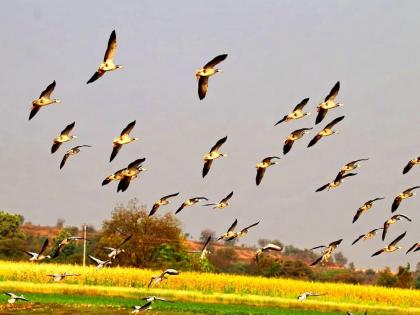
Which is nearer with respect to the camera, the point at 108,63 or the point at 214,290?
the point at 108,63

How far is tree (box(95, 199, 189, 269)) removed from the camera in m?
71.6

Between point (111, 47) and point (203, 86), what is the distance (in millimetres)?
A: 3362

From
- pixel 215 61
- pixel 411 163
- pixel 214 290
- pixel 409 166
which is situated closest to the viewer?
pixel 215 61

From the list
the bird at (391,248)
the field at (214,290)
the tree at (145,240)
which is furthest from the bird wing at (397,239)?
the tree at (145,240)

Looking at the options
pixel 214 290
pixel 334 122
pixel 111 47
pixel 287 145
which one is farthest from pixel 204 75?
pixel 214 290

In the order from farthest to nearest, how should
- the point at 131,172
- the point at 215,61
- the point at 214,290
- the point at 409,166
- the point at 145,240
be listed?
the point at 145,240, the point at 214,290, the point at 409,166, the point at 131,172, the point at 215,61

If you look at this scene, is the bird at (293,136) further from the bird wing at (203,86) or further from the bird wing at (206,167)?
the bird wing at (203,86)

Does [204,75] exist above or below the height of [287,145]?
above

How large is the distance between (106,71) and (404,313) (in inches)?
1364

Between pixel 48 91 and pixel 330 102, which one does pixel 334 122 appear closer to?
pixel 330 102

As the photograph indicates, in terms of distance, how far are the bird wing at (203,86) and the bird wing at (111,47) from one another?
3.09 meters

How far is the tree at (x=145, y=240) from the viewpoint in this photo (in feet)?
235

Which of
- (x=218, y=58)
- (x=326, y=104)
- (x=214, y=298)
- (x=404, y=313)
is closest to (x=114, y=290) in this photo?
(x=214, y=298)

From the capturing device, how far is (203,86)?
22.7 metres
